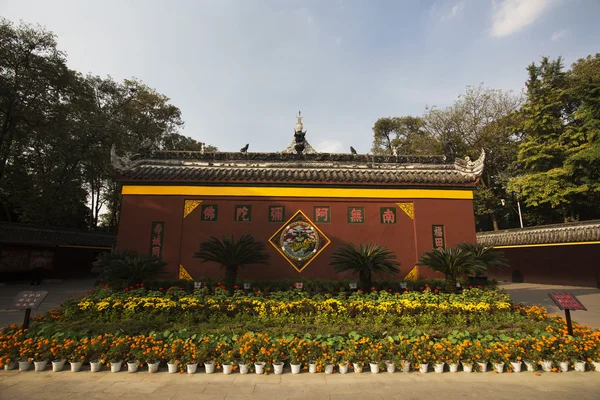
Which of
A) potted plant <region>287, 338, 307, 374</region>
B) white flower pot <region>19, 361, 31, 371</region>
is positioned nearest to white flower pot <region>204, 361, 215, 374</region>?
potted plant <region>287, 338, 307, 374</region>

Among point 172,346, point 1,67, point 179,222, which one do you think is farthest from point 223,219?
point 1,67

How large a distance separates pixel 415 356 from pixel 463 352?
912 millimetres

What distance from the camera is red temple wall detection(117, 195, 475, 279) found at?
34.7 ft

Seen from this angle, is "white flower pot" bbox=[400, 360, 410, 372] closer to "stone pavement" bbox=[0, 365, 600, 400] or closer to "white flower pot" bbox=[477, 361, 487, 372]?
"stone pavement" bbox=[0, 365, 600, 400]

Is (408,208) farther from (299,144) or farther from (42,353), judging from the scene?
(42,353)

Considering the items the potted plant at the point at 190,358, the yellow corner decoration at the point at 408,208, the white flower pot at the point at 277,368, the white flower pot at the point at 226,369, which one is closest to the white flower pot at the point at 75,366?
the potted plant at the point at 190,358

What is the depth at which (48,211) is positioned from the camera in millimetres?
18609

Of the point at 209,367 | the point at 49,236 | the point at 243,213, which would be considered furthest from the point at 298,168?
the point at 49,236

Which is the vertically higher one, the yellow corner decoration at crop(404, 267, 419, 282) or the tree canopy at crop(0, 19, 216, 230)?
the tree canopy at crop(0, 19, 216, 230)

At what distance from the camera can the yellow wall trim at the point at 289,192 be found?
1106 centimetres

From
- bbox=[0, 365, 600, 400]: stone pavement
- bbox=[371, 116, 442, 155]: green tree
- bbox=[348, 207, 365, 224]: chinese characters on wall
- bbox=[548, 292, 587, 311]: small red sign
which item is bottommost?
bbox=[0, 365, 600, 400]: stone pavement

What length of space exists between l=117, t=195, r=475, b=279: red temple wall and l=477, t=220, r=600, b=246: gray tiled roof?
8.55 metres

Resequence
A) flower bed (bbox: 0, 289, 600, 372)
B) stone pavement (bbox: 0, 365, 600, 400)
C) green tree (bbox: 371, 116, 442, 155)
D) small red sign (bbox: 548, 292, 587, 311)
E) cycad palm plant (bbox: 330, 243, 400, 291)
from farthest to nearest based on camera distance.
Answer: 1. green tree (bbox: 371, 116, 442, 155)
2. cycad palm plant (bbox: 330, 243, 400, 291)
3. small red sign (bbox: 548, 292, 587, 311)
4. flower bed (bbox: 0, 289, 600, 372)
5. stone pavement (bbox: 0, 365, 600, 400)

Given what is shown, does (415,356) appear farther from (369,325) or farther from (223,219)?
(223,219)
